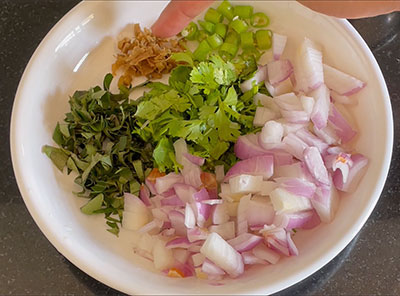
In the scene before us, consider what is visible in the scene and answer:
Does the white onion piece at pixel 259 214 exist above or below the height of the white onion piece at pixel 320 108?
below

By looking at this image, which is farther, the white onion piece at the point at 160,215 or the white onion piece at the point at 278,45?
the white onion piece at the point at 278,45

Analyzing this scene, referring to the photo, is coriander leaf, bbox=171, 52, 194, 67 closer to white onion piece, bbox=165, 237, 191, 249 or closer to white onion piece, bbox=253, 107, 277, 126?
white onion piece, bbox=253, 107, 277, 126

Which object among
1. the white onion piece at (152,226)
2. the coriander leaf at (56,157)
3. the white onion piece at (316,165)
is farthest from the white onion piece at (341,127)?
the coriander leaf at (56,157)

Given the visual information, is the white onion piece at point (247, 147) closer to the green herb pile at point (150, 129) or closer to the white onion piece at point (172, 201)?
the green herb pile at point (150, 129)

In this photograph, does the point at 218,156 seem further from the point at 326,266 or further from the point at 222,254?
the point at 326,266

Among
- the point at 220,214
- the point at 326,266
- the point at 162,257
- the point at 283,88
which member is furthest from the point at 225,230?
the point at 283,88

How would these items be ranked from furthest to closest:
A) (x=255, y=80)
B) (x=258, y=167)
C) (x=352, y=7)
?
(x=255, y=80) → (x=258, y=167) → (x=352, y=7)
